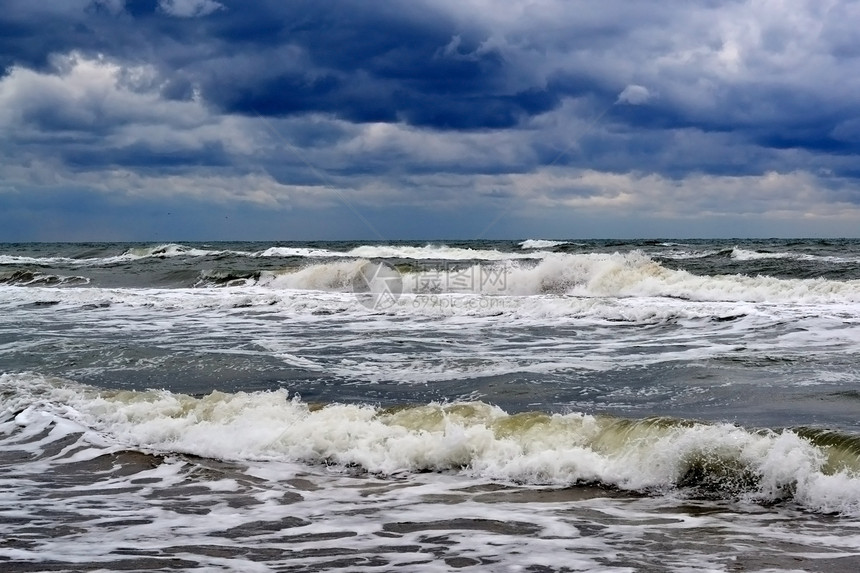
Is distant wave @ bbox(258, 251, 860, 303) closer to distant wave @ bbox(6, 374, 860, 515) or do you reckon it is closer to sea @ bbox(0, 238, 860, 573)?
sea @ bbox(0, 238, 860, 573)

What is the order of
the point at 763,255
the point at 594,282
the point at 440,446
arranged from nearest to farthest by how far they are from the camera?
the point at 440,446, the point at 594,282, the point at 763,255

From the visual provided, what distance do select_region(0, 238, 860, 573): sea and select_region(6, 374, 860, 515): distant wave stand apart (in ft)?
0.07

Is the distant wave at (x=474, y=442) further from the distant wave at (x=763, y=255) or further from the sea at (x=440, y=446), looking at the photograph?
the distant wave at (x=763, y=255)

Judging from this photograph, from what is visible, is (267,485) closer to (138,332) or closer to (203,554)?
(203,554)

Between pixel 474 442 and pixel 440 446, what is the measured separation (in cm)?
29

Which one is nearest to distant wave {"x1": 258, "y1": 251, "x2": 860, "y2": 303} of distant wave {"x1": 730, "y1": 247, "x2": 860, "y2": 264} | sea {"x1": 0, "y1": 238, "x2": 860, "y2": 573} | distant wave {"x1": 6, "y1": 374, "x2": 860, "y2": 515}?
sea {"x1": 0, "y1": 238, "x2": 860, "y2": 573}

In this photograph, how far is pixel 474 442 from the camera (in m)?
6.61

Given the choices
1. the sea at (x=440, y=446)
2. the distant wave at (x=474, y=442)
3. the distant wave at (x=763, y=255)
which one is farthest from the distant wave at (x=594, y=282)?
the distant wave at (x=763, y=255)

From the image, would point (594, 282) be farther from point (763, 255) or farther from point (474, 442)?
point (763, 255)

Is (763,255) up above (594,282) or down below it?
above

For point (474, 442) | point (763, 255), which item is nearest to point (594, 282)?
point (474, 442)

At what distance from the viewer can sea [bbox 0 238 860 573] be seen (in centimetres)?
453

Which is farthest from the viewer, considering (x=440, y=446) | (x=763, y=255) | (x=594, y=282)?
(x=763, y=255)

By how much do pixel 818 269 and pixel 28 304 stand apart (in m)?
25.8
